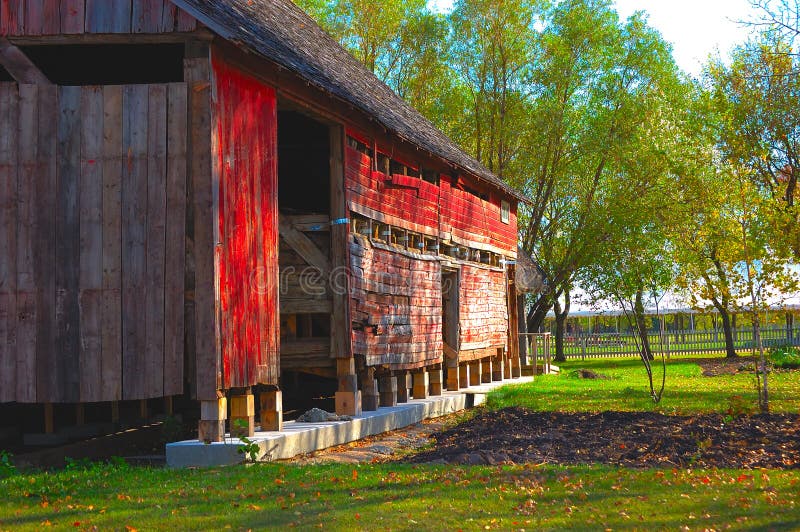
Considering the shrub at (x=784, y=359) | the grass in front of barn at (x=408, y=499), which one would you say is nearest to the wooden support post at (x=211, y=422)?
the grass in front of barn at (x=408, y=499)

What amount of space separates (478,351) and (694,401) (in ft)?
22.4

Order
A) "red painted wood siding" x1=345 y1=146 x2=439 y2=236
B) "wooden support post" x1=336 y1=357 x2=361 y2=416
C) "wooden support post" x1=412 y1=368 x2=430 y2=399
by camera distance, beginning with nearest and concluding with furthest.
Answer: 1. "wooden support post" x1=336 y1=357 x2=361 y2=416
2. "red painted wood siding" x1=345 y1=146 x2=439 y2=236
3. "wooden support post" x1=412 y1=368 x2=430 y2=399

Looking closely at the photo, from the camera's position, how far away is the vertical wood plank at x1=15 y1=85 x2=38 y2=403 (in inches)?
410

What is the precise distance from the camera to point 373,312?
1569 cm

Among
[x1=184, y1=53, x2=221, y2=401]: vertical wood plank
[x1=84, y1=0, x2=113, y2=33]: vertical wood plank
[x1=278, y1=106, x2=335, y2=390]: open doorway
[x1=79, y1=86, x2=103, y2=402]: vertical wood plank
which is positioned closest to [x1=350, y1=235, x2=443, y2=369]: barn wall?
[x1=278, y1=106, x2=335, y2=390]: open doorway

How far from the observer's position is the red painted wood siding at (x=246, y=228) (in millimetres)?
11000

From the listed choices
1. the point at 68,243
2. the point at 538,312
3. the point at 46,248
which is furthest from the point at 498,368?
the point at 46,248

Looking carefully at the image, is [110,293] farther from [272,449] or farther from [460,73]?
[460,73]

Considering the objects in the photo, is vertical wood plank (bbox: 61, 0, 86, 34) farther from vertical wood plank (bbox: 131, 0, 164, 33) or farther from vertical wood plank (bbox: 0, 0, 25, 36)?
vertical wood plank (bbox: 131, 0, 164, 33)

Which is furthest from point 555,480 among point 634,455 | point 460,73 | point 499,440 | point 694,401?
point 460,73

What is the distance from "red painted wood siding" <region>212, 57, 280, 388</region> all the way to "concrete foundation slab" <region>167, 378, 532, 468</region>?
74 centimetres

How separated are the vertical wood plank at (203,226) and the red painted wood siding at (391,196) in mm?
4174

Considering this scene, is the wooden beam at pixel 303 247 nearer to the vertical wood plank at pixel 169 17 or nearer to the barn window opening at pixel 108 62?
the barn window opening at pixel 108 62

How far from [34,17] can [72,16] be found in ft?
1.46
